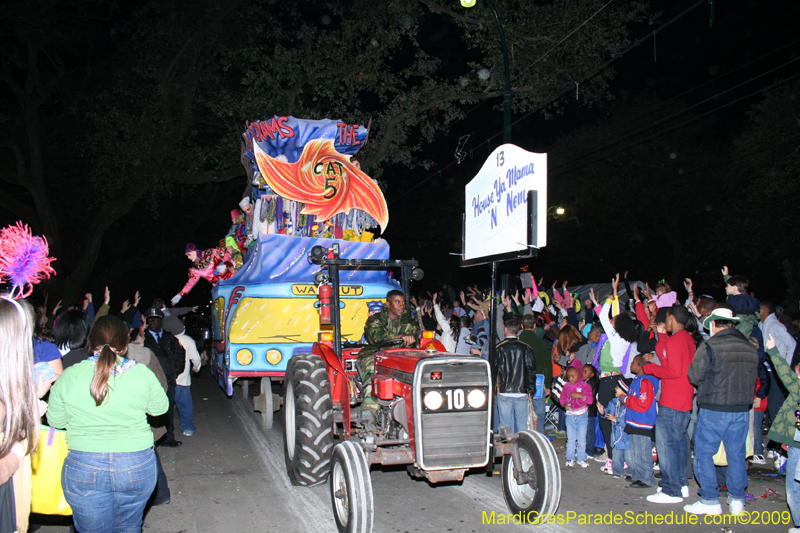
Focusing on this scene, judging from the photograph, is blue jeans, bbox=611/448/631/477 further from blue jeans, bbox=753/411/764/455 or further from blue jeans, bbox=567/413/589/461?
blue jeans, bbox=753/411/764/455

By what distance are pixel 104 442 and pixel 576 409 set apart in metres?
4.87

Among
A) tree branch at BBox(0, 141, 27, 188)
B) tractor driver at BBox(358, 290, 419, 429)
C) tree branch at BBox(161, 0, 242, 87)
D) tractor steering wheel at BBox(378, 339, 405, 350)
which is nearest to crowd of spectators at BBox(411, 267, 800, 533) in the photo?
tractor driver at BBox(358, 290, 419, 429)

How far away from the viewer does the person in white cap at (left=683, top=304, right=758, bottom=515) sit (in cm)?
484

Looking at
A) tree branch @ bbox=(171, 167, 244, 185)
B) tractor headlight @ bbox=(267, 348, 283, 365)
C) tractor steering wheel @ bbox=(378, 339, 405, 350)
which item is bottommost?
tractor headlight @ bbox=(267, 348, 283, 365)

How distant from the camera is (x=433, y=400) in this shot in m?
4.43

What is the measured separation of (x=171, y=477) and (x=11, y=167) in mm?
15928

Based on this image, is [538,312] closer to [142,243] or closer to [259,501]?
[259,501]

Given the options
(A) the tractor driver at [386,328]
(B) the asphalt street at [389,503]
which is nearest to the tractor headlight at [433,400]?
(B) the asphalt street at [389,503]

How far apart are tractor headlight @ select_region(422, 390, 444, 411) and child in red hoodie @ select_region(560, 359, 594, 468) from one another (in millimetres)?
2512

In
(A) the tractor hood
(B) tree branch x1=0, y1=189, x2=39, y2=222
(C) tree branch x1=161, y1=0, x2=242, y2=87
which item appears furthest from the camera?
(B) tree branch x1=0, y1=189, x2=39, y2=222

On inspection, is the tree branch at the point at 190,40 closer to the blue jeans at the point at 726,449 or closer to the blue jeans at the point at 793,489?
the blue jeans at the point at 726,449

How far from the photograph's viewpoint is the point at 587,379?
6480 millimetres

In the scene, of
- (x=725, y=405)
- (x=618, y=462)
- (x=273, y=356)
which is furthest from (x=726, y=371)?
(x=273, y=356)

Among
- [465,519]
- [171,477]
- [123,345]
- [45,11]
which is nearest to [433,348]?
[465,519]
